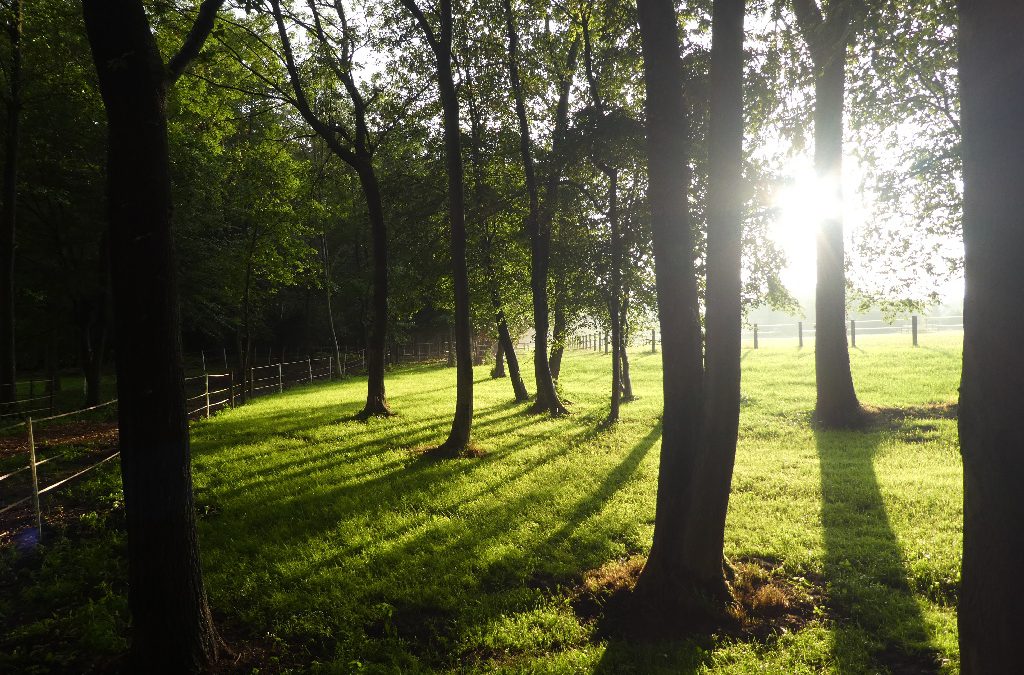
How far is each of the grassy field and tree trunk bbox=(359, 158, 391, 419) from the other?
3.51 meters

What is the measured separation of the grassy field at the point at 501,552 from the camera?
445 cm

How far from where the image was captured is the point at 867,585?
209 inches

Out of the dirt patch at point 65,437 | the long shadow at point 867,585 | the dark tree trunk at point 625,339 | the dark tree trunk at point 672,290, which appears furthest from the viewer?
the dark tree trunk at point 625,339

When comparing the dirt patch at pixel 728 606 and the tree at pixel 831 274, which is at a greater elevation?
the tree at pixel 831 274

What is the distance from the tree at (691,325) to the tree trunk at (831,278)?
832cm

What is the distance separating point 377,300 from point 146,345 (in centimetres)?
1299

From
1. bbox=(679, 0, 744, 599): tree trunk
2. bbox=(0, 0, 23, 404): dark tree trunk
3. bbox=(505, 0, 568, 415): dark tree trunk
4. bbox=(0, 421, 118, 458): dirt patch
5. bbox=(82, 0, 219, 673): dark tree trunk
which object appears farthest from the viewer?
bbox=(0, 0, 23, 404): dark tree trunk

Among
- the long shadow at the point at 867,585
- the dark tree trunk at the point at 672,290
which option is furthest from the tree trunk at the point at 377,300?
the dark tree trunk at the point at 672,290

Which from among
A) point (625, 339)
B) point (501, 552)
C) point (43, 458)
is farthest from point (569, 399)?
point (43, 458)

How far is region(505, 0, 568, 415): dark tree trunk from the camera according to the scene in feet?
51.3

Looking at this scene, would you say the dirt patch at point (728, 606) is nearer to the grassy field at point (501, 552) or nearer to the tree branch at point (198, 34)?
the grassy field at point (501, 552)

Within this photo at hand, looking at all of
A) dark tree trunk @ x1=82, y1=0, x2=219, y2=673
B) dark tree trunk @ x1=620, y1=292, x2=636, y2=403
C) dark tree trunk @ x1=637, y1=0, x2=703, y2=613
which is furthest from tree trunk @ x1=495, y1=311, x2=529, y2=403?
dark tree trunk @ x1=82, y1=0, x2=219, y2=673

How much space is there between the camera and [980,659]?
290 centimetres

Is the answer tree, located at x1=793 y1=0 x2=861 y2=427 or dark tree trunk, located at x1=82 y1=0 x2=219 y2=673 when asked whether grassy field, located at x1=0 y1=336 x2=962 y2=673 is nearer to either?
dark tree trunk, located at x1=82 y1=0 x2=219 y2=673
